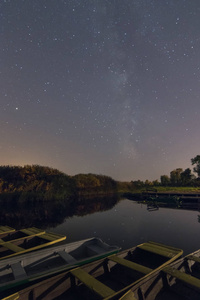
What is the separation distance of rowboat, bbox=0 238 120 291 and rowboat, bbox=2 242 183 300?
83 centimetres

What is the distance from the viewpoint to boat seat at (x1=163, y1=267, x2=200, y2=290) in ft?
20.7

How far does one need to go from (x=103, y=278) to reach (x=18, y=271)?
378cm

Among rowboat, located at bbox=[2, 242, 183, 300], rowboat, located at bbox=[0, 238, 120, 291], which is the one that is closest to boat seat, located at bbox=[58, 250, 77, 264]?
rowboat, located at bbox=[0, 238, 120, 291]

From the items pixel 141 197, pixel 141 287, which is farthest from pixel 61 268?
pixel 141 197

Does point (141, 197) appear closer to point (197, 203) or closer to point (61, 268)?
point (197, 203)

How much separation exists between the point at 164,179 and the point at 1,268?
298 ft

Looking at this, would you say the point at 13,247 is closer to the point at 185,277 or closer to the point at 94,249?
the point at 94,249

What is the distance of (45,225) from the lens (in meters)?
23.8

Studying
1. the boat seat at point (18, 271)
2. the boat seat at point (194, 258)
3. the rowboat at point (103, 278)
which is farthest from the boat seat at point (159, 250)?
the boat seat at point (18, 271)

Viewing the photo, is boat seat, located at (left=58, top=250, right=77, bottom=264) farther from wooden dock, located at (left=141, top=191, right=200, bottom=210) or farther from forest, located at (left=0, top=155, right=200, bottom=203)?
wooden dock, located at (left=141, top=191, right=200, bottom=210)

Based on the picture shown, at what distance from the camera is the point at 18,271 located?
26.3 feet

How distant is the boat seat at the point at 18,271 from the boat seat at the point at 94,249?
4269 mm

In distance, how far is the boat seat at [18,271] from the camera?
7.59 meters

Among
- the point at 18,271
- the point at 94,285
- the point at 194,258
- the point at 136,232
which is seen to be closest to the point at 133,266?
the point at 94,285
